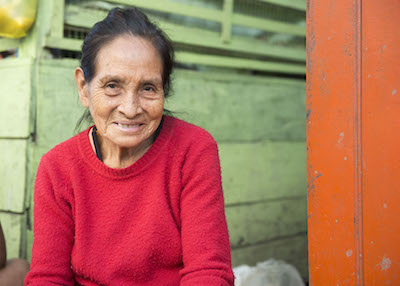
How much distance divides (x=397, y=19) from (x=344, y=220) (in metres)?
0.79

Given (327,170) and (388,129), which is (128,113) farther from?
(388,129)

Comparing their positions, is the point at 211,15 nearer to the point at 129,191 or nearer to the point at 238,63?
the point at 238,63

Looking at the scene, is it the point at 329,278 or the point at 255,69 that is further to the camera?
the point at 255,69

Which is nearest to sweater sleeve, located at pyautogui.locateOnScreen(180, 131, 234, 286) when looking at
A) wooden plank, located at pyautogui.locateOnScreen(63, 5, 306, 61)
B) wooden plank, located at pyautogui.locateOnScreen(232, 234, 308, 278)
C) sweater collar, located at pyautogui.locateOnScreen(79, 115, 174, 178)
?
sweater collar, located at pyautogui.locateOnScreen(79, 115, 174, 178)

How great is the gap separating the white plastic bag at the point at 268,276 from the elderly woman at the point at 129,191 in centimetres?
113

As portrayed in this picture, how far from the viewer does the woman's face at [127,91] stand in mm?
1381

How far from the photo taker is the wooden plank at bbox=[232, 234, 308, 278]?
2.93 metres

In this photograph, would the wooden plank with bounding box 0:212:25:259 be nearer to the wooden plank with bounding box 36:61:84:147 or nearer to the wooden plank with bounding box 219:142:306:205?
the wooden plank with bounding box 36:61:84:147

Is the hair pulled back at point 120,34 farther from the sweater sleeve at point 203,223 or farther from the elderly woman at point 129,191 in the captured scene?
the sweater sleeve at point 203,223

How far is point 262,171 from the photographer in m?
3.04

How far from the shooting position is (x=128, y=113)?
140 centimetres

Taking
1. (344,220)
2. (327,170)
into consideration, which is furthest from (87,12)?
(344,220)

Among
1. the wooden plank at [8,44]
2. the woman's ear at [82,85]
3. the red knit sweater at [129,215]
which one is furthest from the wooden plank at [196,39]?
the red knit sweater at [129,215]

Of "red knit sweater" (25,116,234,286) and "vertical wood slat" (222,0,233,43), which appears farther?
"vertical wood slat" (222,0,233,43)
